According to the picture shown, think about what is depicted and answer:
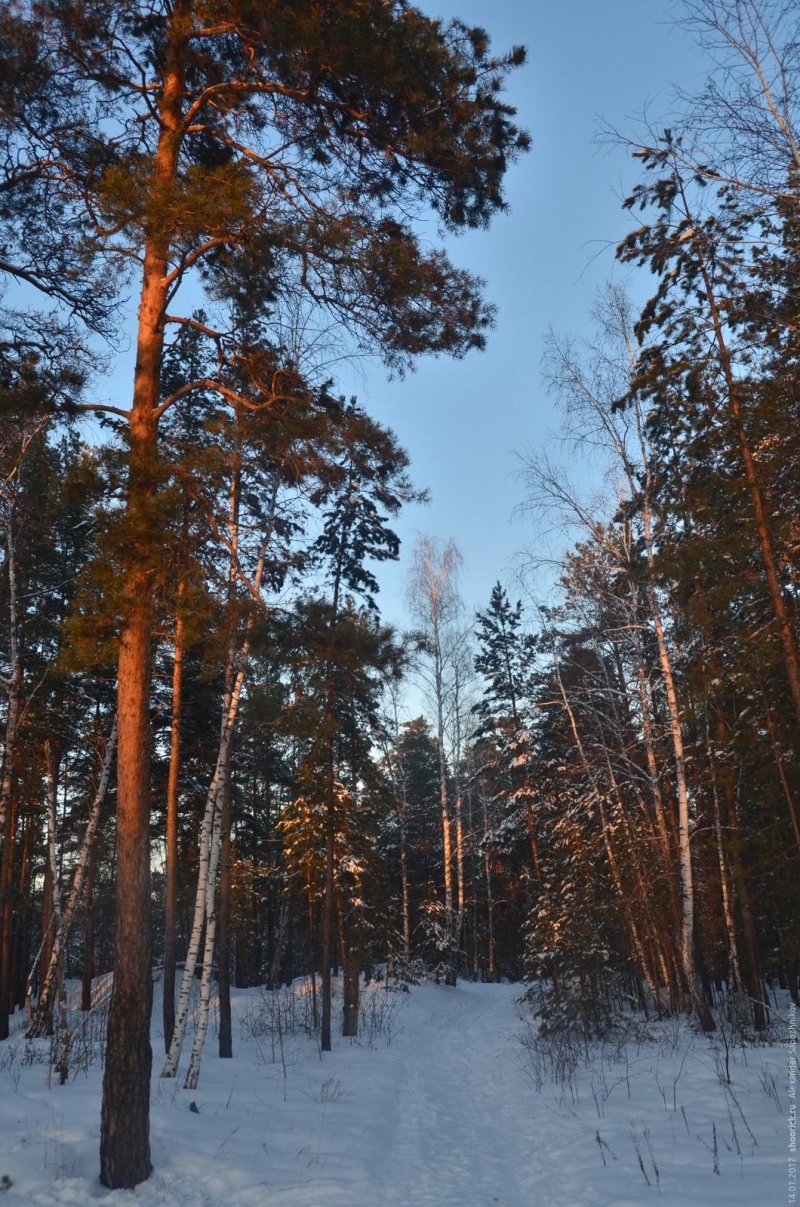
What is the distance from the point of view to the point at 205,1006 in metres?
10.5

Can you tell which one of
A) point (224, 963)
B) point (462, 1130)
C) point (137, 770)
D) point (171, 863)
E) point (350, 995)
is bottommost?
point (462, 1130)

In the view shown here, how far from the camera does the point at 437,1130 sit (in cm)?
916

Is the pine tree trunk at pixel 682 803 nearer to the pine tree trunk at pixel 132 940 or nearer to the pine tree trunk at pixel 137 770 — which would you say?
the pine tree trunk at pixel 137 770

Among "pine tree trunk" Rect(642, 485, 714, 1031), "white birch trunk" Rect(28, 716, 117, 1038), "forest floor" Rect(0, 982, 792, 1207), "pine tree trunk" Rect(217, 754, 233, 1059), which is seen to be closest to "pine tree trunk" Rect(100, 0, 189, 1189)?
"forest floor" Rect(0, 982, 792, 1207)

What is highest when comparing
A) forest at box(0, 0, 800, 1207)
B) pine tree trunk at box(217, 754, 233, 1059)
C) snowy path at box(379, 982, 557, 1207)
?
forest at box(0, 0, 800, 1207)

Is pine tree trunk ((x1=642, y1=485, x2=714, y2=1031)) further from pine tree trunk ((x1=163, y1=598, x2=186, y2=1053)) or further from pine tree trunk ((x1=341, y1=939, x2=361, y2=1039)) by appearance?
pine tree trunk ((x1=163, y1=598, x2=186, y2=1053))

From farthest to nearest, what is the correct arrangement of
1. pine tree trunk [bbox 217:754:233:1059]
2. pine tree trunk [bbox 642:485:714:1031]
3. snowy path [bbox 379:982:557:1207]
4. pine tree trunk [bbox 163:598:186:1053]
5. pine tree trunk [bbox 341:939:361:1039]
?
pine tree trunk [bbox 341:939:361:1039] < pine tree trunk [bbox 163:598:186:1053] < pine tree trunk [bbox 217:754:233:1059] < pine tree trunk [bbox 642:485:714:1031] < snowy path [bbox 379:982:557:1207]

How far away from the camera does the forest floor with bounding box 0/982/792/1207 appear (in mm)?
6047

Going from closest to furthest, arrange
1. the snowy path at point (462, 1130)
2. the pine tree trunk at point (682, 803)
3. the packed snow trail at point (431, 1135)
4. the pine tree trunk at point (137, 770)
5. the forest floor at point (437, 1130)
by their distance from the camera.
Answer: the forest floor at point (437, 1130), the pine tree trunk at point (137, 770), the packed snow trail at point (431, 1135), the snowy path at point (462, 1130), the pine tree trunk at point (682, 803)

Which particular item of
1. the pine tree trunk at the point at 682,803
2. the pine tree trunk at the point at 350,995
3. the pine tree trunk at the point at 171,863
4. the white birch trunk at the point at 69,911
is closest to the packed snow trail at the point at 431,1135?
the pine tree trunk at the point at 350,995

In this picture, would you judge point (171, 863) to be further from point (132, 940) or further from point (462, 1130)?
point (132, 940)

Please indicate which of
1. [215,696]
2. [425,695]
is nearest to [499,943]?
[425,695]

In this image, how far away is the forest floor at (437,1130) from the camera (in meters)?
6.05

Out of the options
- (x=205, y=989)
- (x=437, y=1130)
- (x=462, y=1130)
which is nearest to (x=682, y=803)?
(x=462, y=1130)
